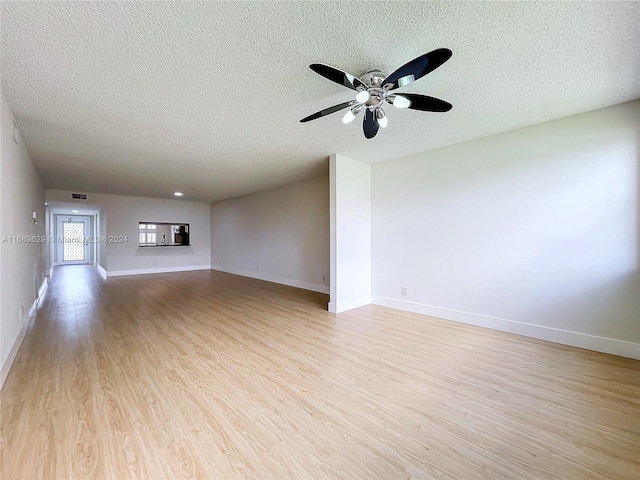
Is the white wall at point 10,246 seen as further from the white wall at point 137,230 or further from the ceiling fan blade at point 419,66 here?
the white wall at point 137,230

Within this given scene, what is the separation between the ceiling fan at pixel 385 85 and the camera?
1.57 m

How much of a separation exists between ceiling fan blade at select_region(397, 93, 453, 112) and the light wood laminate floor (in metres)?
2.15

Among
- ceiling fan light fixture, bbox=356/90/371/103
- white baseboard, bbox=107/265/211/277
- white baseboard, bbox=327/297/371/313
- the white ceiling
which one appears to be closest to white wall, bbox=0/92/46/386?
the white ceiling

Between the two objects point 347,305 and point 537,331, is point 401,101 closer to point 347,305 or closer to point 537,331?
point 537,331

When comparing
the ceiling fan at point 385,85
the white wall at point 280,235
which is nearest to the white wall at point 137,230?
the white wall at point 280,235

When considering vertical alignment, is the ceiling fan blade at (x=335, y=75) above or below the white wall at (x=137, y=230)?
above

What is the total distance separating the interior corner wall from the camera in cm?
421

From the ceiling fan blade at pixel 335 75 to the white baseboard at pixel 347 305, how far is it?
3.14m

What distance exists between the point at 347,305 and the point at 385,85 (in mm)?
3247

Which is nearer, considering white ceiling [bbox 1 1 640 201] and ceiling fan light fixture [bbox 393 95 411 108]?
white ceiling [bbox 1 1 640 201]

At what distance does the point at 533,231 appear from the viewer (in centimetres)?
313

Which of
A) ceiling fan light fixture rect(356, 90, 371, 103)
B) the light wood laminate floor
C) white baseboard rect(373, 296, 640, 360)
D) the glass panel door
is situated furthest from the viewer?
the glass panel door

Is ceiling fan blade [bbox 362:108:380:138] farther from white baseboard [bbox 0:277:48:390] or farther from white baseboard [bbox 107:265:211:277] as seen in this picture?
white baseboard [bbox 107:265:211:277]

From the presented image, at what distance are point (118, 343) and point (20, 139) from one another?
261 cm
